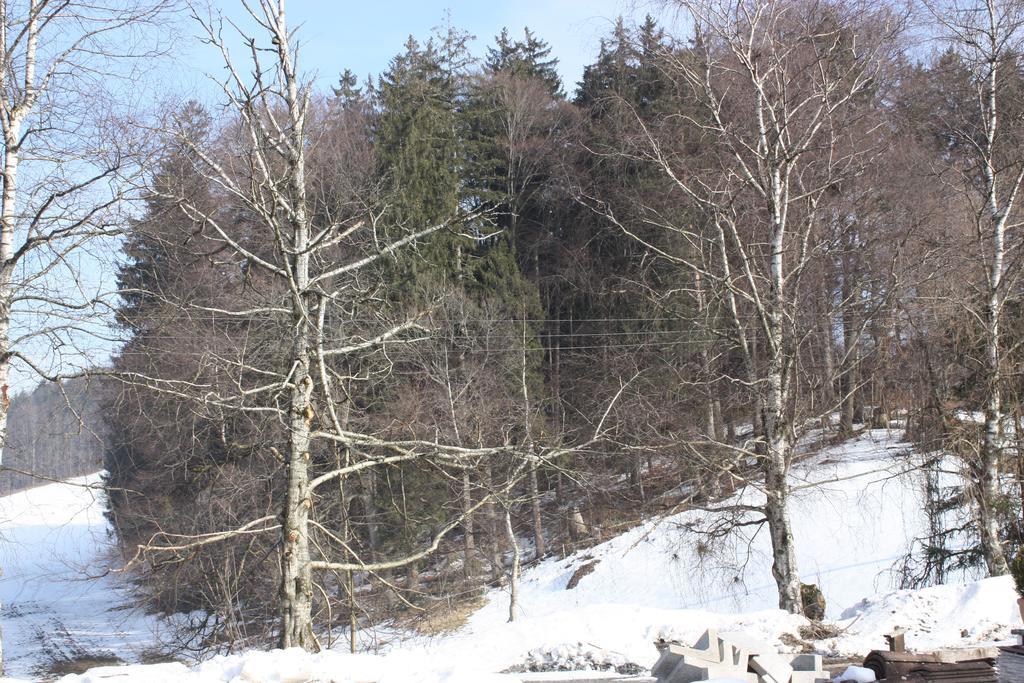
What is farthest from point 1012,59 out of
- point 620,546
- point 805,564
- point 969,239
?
point 620,546

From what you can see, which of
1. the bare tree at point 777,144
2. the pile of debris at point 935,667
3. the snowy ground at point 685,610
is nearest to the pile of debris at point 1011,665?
the pile of debris at point 935,667

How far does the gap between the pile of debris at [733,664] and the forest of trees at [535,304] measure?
2027 millimetres

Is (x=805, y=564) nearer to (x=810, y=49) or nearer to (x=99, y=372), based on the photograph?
(x=810, y=49)

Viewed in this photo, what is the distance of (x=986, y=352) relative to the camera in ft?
44.8

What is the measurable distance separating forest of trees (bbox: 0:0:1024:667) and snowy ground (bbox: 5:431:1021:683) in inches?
36.3

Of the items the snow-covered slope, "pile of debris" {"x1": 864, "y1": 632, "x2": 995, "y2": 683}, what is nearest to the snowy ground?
the snow-covered slope

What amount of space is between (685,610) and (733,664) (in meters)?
3.85

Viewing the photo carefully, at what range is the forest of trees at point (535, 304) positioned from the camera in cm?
892

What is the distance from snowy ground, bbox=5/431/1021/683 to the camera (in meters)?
7.50

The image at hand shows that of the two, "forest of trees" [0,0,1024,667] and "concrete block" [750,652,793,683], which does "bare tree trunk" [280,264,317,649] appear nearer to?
"forest of trees" [0,0,1024,667]

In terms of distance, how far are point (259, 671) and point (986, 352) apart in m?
11.4

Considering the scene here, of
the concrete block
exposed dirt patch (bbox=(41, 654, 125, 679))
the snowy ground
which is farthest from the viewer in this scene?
exposed dirt patch (bbox=(41, 654, 125, 679))

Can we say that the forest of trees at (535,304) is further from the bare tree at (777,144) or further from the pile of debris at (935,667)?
the pile of debris at (935,667)

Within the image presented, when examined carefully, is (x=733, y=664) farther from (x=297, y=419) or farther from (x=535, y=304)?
(x=535, y=304)
